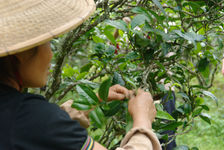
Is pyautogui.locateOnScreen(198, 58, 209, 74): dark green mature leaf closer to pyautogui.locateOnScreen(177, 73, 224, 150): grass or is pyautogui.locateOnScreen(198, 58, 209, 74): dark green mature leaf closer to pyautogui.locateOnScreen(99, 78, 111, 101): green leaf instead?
pyautogui.locateOnScreen(99, 78, 111, 101): green leaf

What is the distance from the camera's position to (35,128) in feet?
2.76

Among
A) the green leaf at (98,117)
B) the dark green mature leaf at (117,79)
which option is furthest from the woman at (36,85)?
the dark green mature leaf at (117,79)

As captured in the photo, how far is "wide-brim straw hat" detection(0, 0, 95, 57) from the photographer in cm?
84

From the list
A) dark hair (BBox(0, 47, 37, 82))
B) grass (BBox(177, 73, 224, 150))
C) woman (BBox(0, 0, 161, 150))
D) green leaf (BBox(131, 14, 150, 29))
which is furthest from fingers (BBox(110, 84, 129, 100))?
grass (BBox(177, 73, 224, 150))

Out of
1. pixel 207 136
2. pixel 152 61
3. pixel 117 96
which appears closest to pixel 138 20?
pixel 152 61

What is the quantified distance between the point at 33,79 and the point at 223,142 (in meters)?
3.26

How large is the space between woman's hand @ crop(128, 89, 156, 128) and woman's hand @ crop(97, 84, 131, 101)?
0.07 m

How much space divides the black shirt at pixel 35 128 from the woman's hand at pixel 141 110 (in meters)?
0.23

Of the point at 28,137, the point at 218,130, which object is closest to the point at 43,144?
the point at 28,137

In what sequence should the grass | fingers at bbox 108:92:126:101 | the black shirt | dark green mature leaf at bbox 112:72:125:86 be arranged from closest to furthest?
the black shirt
fingers at bbox 108:92:126:101
dark green mature leaf at bbox 112:72:125:86
the grass

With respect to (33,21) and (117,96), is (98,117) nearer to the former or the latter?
(117,96)

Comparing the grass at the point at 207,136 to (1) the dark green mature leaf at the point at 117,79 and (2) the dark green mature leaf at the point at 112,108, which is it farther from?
(2) the dark green mature leaf at the point at 112,108

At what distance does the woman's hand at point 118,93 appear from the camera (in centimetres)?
119

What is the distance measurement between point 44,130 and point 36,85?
0.84ft
